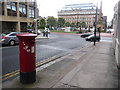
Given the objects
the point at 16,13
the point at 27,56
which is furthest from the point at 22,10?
the point at 27,56

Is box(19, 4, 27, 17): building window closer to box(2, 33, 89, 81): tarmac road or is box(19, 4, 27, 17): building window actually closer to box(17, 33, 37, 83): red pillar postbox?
box(2, 33, 89, 81): tarmac road

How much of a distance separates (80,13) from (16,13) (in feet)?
366

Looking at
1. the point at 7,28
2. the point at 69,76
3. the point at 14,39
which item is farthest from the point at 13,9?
the point at 69,76

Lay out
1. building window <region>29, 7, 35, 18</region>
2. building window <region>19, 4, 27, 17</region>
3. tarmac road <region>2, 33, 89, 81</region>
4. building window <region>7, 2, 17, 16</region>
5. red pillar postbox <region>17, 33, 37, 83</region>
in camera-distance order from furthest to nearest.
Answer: building window <region>29, 7, 35, 18</region> → building window <region>19, 4, 27, 17</region> → building window <region>7, 2, 17, 16</region> → tarmac road <region>2, 33, 89, 81</region> → red pillar postbox <region>17, 33, 37, 83</region>

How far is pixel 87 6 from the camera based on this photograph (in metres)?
136

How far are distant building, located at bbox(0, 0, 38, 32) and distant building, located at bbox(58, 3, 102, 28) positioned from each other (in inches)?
3812

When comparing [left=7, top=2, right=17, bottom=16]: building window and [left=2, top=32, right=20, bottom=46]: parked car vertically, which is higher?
[left=7, top=2, right=17, bottom=16]: building window

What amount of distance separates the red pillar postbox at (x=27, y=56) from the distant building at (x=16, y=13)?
25.1 metres

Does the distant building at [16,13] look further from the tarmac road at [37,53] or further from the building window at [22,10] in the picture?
the tarmac road at [37,53]

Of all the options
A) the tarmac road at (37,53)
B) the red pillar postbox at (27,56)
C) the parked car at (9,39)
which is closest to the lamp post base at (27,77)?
the red pillar postbox at (27,56)

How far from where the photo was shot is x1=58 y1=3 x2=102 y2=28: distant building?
12838 cm

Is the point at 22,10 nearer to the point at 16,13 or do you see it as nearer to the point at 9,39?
the point at 16,13

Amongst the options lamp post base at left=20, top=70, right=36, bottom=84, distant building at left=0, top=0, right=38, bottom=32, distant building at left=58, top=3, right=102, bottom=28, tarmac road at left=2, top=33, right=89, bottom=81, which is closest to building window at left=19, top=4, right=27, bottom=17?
distant building at left=0, top=0, right=38, bottom=32

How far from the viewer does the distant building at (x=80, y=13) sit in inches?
5054
